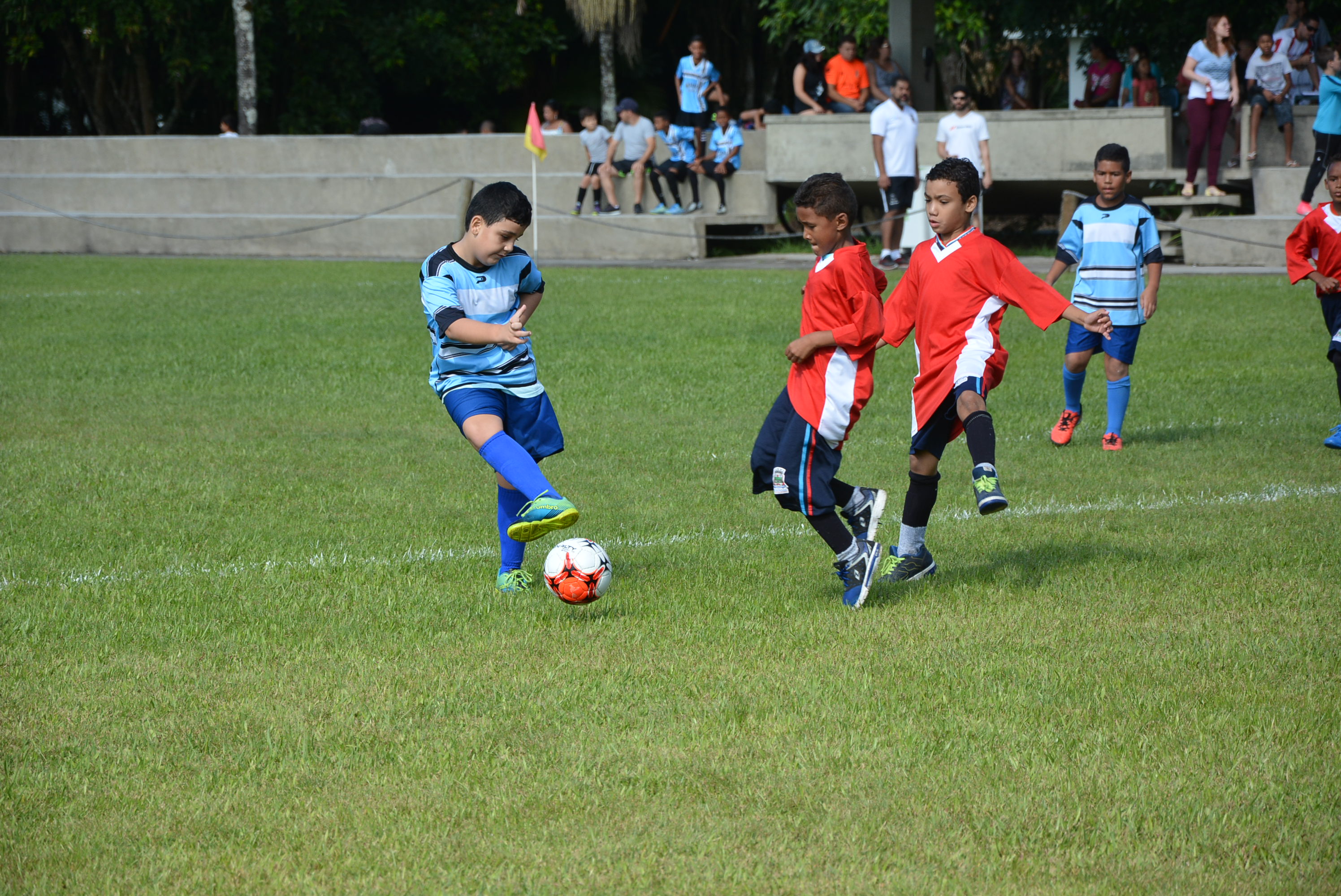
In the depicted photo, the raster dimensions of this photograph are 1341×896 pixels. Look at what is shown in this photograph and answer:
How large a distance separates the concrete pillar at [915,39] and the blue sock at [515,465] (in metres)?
17.7

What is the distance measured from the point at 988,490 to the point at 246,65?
24.5 metres

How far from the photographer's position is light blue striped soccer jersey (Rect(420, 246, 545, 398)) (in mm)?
5660

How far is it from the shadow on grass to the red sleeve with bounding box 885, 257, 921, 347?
3.15ft

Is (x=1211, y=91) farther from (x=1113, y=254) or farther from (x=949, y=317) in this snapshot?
(x=949, y=317)

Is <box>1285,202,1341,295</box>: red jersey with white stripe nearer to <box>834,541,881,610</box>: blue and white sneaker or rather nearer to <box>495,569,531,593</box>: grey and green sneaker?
<box>834,541,881,610</box>: blue and white sneaker

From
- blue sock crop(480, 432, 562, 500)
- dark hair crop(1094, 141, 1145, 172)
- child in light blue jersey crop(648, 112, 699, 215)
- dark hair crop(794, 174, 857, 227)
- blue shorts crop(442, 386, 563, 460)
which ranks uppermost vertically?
child in light blue jersey crop(648, 112, 699, 215)

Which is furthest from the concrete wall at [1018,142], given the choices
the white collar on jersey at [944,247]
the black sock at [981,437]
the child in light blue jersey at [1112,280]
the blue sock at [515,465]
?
the blue sock at [515,465]

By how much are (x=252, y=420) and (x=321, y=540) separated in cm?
358

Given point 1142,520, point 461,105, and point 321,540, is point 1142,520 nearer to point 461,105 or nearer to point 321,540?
point 321,540

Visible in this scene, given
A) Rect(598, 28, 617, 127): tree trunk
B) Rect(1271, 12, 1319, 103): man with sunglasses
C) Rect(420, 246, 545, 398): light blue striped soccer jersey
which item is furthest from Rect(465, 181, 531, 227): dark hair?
Rect(598, 28, 617, 127): tree trunk

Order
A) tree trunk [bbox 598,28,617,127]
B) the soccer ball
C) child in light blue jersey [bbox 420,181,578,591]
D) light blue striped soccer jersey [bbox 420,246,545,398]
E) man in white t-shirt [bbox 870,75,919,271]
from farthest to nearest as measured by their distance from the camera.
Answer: tree trunk [bbox 598,28,617,127] → man in white t-shirt [bbox 870,75,919,271] → light blue striped soccer jersey [bbox 420,246,545,398] → child in light blue jersey [bbox 420,181,578,591] → the soccer ball

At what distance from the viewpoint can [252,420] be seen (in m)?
9.94

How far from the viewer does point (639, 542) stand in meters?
6.66

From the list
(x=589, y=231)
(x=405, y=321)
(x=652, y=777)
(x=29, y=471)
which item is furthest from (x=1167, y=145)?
(x=652, y=777)
